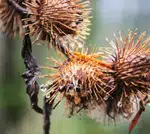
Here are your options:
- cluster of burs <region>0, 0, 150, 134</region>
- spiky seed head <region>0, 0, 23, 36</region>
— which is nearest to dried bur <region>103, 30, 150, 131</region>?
cluster of burs <region>0, 0, 150, 134</region>

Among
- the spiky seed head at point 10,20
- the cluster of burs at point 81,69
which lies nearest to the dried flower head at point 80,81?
the cluster of burs at point 81,69

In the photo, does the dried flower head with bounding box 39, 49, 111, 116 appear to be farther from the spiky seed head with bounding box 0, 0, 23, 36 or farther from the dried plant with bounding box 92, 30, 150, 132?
the spiky seed head with bounding box 0, 0, 23, 36

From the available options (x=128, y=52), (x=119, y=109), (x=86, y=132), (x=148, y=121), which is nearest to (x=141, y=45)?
(x=128, y=52)

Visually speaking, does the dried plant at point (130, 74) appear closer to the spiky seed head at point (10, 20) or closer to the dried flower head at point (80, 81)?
the dried flower head at point (80, 81)

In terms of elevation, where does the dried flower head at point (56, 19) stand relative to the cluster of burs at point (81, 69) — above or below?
above

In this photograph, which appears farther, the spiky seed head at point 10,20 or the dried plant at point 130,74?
the spiky seed head at point 10,20

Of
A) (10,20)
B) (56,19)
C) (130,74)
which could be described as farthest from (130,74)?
(10,20)

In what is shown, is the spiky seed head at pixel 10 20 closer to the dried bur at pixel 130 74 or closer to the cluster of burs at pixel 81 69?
the cluster of burs at pixel 81 69

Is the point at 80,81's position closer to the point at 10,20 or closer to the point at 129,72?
the point at 129,72
